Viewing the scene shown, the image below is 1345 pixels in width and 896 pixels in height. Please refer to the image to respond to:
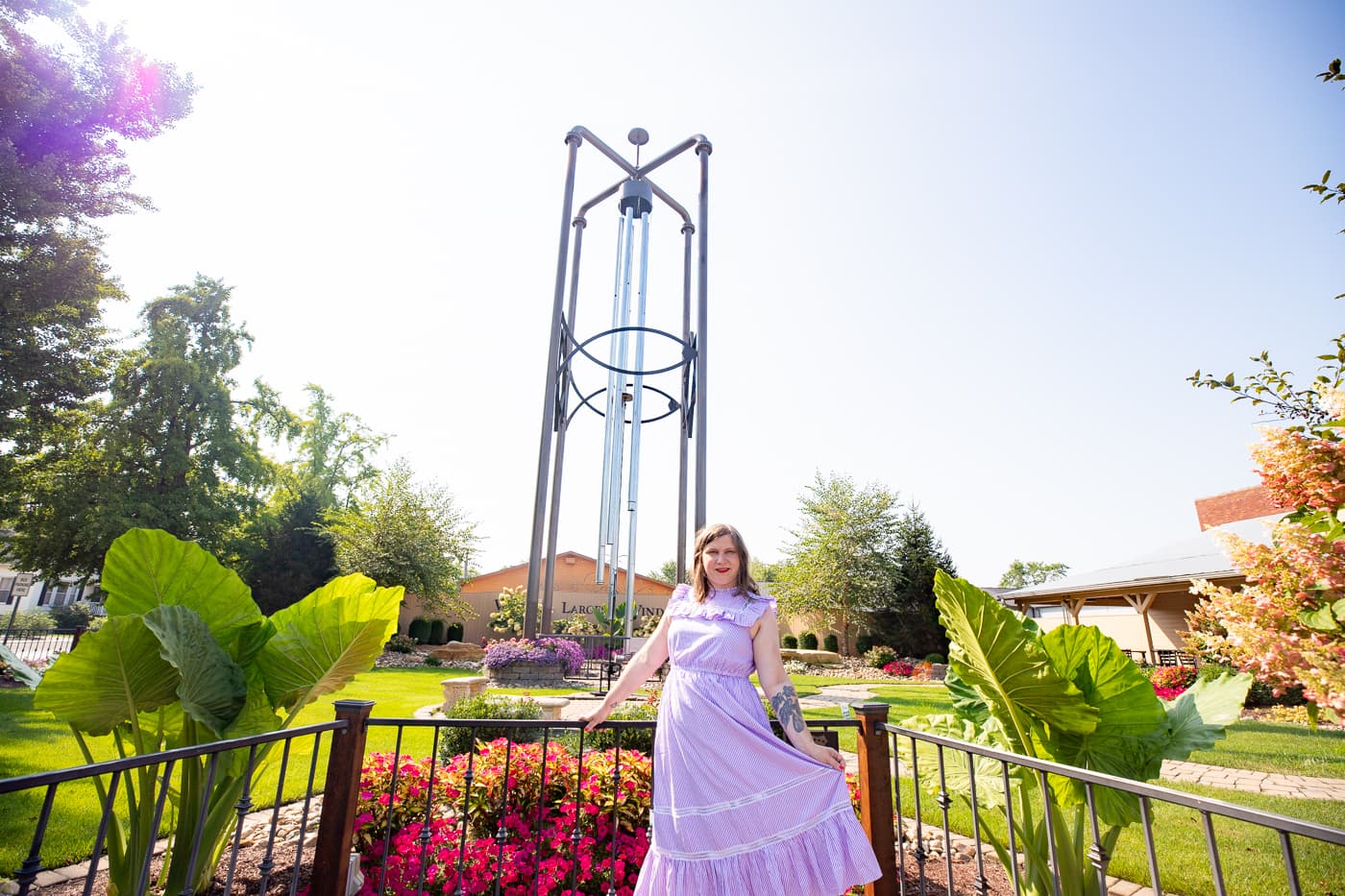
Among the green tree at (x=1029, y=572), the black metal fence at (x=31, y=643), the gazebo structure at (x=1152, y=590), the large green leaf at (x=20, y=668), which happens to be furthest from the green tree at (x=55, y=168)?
the green tree at (x=1029, y=572)

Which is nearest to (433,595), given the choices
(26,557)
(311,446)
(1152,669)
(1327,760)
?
(26,557)

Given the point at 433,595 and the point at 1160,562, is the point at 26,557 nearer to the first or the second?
the point at 433,595

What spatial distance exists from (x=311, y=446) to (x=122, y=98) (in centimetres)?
2122

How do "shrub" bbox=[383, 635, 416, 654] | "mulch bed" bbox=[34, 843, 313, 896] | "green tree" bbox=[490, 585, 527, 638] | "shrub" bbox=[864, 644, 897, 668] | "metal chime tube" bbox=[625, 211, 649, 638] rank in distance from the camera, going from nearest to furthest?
"mulch bed" bbox=[34, 843, 313, 896]
"metal chime tube" bbox=[625, 211, 649, 638]
"green tree" bbox=[490, 585, 527, 638]
"shrub" bbox=[383, 635, 416, 654]
"shrub" bbox=[864, 644, 897, 668]

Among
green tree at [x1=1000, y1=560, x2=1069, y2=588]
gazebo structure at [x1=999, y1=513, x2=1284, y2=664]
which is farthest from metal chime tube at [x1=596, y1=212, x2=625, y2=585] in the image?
green tree at [x1=1000, y1=560, x2=1069, y2=588]

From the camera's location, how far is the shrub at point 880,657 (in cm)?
1997

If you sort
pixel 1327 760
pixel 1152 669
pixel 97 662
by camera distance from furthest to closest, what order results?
pixel 1152 669, pixel 1327 760, pixel 97 662

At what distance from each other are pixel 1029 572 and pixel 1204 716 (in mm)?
83396

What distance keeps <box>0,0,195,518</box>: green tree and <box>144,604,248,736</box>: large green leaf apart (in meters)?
12.5

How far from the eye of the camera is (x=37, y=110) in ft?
34.0

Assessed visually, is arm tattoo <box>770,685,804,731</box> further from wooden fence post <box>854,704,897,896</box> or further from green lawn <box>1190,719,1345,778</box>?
green lawn <box>1190,719,1345,778</box>

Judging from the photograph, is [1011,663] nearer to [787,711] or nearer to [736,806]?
[787,711]

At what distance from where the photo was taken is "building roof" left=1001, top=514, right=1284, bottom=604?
12.4m

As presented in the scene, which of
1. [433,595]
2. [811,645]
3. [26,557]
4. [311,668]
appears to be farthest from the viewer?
[811,645]
